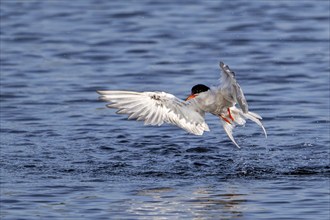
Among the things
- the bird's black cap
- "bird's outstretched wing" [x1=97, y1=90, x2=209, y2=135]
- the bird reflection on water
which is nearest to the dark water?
the bird reflection on water

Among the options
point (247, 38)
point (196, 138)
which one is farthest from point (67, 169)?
point (247, 38)

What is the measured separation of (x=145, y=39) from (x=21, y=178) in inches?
296

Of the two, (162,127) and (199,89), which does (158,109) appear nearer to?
(199,89)

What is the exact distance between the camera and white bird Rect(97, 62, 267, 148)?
831cm

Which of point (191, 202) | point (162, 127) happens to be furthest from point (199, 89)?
point (162, 127)

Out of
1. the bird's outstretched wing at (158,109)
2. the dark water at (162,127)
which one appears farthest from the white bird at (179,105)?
the dark water at (162,127)

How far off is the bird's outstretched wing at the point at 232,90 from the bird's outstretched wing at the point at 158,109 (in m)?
0.39

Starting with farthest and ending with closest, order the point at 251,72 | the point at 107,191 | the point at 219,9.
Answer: the point at 219,9, the point at 251,72, the point at 107,191

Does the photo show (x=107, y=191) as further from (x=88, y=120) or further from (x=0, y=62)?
(x=0, y=62)

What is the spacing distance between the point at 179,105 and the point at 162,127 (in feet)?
8.94

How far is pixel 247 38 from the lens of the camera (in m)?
16.2

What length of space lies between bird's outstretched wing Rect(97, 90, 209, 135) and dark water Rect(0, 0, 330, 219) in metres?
0.54

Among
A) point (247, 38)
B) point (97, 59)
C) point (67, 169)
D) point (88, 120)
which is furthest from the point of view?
point (247, 38)

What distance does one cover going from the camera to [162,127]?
11320 mm
